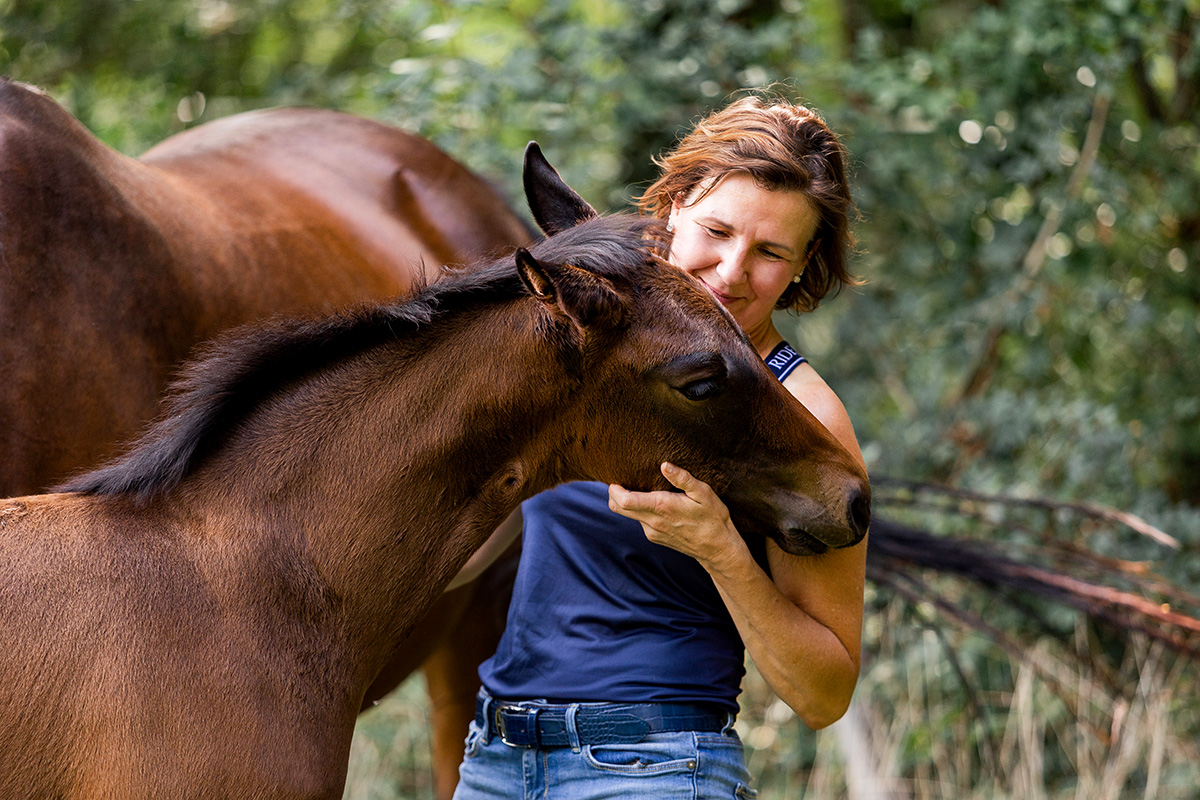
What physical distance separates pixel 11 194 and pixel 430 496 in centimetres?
125

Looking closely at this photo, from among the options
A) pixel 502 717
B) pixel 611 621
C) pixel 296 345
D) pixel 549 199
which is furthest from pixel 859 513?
pixel 296 345

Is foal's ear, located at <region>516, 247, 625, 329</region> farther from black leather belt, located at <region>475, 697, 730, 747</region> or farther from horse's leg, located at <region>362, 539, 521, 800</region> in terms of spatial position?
horse's leg, located at <region>362, 539, 521, 800</region>

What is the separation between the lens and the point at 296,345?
2014 millimetres

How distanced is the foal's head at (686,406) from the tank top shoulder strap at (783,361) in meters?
0.22

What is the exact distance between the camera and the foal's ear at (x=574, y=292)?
183 cm

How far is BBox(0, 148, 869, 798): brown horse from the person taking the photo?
1746 millimetres

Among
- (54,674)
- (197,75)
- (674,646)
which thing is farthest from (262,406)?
(197,75)

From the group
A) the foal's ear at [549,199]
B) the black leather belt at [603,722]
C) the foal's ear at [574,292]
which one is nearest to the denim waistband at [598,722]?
the black leather belt at [603,722]

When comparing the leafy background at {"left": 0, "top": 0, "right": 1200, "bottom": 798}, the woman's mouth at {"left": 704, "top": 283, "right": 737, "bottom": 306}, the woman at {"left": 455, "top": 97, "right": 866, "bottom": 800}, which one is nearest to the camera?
the woman at {"left": 455, "top": 97, "right": 866, "bottom": 800}

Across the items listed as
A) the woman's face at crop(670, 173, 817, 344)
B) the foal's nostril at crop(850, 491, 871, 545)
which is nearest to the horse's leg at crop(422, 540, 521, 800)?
the woman's face at crop(670, 173, 817, 344)

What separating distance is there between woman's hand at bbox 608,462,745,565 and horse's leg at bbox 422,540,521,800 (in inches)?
70.7

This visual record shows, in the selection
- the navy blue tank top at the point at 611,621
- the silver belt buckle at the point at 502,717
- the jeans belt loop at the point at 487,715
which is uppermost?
the navy blue tank top at the point at 611,621

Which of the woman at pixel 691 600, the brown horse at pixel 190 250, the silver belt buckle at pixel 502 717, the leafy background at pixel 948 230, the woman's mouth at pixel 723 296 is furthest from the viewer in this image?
the leafy background at pixel 948 230

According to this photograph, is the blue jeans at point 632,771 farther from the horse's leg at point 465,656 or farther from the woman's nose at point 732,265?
the horse's leg at point 465,656
